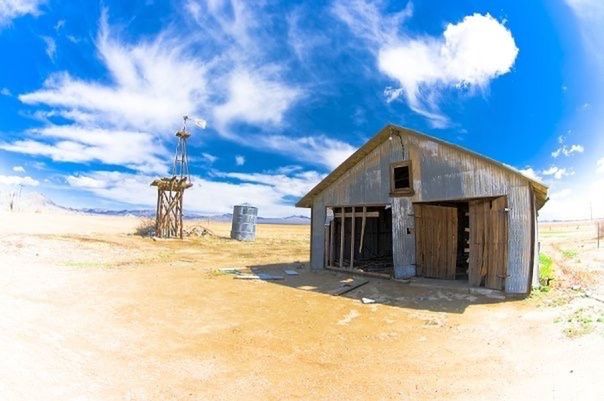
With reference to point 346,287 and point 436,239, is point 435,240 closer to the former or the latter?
point 436,239

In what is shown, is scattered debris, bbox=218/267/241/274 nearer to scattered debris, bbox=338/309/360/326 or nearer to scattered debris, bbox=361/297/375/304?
scattered debris, bbox=361/297/375/304

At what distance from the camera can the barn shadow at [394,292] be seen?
455 inches

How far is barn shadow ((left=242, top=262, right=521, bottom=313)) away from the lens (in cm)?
1156

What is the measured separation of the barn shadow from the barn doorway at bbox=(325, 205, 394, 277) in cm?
91

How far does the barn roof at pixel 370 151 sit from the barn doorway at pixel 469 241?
Result: 40.8 inches

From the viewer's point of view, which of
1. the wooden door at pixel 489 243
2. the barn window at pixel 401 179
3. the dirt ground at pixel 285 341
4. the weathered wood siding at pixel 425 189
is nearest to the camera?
the dirt ground at pixel 285 341

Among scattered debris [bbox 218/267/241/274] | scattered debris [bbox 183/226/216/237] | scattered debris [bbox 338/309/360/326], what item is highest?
scattered debris [bbox 183/226/216/237]

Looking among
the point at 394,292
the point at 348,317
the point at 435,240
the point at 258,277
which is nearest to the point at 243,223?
the point at 258,277

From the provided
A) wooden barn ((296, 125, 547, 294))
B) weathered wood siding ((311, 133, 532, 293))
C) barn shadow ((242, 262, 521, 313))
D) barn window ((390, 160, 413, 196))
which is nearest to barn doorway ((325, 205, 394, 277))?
wooden barn ((296, 125, 547, 294))

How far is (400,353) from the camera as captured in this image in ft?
25.3

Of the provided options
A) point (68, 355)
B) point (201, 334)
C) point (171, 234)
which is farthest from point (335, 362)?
point (171, 234)

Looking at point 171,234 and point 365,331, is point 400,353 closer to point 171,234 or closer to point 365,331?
point 365,331

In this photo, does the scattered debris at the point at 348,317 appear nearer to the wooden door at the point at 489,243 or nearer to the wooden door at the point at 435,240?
the wooden door at the point at 489,243

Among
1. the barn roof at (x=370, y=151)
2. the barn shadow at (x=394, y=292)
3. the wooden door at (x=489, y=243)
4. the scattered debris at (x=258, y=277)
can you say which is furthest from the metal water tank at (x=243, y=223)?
the wooden door at (x=489, y=243)
